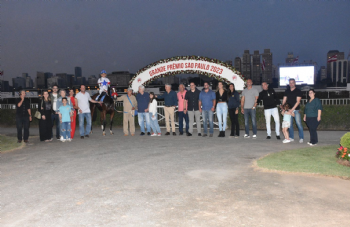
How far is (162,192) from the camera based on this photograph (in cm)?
520

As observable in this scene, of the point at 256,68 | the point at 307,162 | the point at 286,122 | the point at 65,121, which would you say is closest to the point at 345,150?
the point at 307,162

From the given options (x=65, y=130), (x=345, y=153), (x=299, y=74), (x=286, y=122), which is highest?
(x=299, y=74)

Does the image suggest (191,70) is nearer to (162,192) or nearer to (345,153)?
(345,153)

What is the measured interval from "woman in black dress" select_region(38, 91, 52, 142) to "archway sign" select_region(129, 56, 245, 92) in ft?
23.7

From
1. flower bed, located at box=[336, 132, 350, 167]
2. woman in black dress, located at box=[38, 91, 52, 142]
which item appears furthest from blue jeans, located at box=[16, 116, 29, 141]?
flower bed, located at box=[336, 132, 350, 167]

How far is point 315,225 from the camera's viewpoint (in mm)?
3803

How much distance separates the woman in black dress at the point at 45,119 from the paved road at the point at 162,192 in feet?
11.4

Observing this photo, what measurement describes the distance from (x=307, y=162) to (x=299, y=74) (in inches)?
1371

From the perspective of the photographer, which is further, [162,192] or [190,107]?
[190,107]

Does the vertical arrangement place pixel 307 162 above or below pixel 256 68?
below

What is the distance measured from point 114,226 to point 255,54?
17992 centimetres

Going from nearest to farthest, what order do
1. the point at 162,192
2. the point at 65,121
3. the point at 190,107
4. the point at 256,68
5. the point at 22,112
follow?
the point at 162,192
the point at 22,112
the point at 65,121
the point at 190,107
the point at 256,68

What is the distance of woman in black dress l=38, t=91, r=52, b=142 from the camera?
1203 cm

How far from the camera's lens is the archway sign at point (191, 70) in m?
16.4
